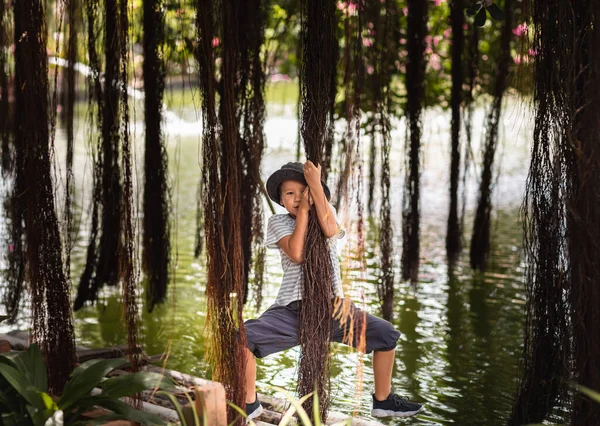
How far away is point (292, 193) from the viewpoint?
3.12 metres

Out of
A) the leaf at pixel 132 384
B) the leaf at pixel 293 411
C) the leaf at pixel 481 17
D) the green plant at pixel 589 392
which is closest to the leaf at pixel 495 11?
the leaf at pixel 481 17

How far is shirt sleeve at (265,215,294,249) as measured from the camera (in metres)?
3.08

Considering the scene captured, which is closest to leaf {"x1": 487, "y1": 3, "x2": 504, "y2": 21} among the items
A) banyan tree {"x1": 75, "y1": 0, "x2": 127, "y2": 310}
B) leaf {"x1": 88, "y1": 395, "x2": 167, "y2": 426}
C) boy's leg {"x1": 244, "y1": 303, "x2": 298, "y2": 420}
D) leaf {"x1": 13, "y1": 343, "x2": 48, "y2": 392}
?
boy's leg {"x1": 244, "y1": 303, "x2": 298, "y2": 420}

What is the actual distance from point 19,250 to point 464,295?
2.66 meters

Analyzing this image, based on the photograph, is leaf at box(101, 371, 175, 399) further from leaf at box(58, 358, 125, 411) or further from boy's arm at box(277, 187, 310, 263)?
boy's arm at box(277, 187, 310, 263)

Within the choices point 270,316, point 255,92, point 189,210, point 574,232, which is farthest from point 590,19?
point 189,210

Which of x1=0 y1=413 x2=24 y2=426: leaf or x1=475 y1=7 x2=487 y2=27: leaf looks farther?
x1=475 y1=7 x2=487 y2=27: leaf

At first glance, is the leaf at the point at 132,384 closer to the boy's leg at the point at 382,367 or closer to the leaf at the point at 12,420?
the leaf at the point at 12,420

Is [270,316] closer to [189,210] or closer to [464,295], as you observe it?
[464,295]

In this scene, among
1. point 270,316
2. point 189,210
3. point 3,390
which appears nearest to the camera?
point 3,390

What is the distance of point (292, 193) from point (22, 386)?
1099mm

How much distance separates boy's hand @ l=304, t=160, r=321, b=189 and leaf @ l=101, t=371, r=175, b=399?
755 millimetres

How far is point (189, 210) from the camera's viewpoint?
28.8 ft

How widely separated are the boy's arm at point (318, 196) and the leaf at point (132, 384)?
689 millimetres
